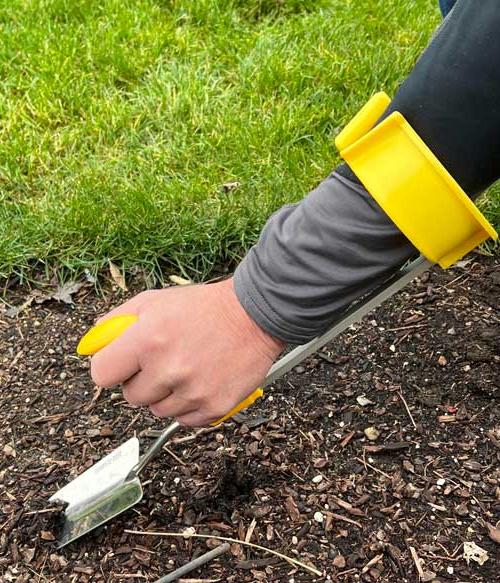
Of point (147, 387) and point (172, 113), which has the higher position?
point (147, 387)

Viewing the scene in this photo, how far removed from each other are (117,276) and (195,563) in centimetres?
90

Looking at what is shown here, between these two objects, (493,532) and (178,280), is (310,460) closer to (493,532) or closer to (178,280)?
(493,532)

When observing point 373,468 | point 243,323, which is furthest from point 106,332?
point 373,468

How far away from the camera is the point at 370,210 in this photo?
1051 millimetres

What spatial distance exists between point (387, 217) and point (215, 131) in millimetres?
1537

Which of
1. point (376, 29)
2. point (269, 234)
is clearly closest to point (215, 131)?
point (376, 29)

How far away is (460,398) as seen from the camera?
174 centimetres

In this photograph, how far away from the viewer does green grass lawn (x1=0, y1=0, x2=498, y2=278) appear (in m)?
2.16

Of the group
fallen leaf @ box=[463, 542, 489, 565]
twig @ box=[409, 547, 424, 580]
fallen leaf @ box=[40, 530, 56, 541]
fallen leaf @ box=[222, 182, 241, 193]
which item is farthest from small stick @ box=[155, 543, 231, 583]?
fallen leaf @ box=[222, 182, 241, 193]

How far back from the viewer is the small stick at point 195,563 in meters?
1.44

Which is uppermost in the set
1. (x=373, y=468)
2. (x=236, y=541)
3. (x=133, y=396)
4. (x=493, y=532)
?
(x=133, y=396)

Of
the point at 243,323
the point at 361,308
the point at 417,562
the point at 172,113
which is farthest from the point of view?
the point at 172,113

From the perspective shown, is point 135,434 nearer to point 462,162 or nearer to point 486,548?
point 486,548

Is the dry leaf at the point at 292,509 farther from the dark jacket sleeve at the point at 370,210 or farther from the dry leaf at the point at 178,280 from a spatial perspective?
the dry leaf at the point at 178,280
